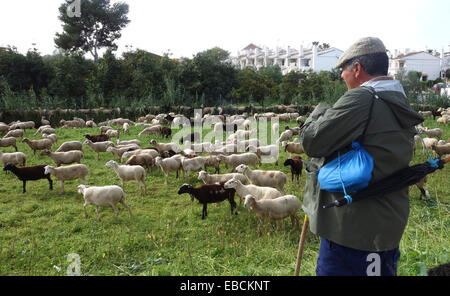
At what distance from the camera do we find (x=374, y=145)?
213cm

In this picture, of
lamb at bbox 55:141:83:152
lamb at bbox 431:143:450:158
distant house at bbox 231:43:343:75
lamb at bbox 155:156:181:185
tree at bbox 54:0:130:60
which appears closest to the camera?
lamb at bbox 155:156:181:185

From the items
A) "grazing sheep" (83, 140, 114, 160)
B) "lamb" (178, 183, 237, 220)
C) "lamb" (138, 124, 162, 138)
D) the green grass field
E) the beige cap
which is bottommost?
A: the green grass field

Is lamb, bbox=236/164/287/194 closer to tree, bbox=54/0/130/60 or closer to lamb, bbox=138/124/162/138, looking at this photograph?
lamb, bbox=138/124/162/138

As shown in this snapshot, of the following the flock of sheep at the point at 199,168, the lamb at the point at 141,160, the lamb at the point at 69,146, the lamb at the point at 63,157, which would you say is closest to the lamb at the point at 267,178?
the flock of sheep at the point at 199,168

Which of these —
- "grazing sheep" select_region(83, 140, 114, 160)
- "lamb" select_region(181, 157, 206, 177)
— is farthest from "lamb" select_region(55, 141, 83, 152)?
"lamb" select_region(181, 157, 206, 177)

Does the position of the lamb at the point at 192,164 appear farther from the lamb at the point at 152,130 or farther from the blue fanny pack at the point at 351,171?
the blue fanny pack at the point at 351,171

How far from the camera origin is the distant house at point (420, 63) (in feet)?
212

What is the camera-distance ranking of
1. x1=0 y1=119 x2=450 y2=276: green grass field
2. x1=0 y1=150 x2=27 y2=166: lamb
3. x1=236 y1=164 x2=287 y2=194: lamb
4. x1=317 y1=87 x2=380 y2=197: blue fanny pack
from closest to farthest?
x1=317 y1=87 x2=380 y2=197: blue fanny pack < x1=0 y1=119 x2=450 y2=276: green grass field < x1=236 y1=164 x2=287 y2=194: lamb < x1=0 y1=150 x2=27 y2=166: lamb

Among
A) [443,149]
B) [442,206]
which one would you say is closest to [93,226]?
[442,206]

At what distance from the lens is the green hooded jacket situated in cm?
211

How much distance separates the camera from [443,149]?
1172cm

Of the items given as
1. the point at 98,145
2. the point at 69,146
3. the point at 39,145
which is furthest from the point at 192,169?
the point at 39,145
